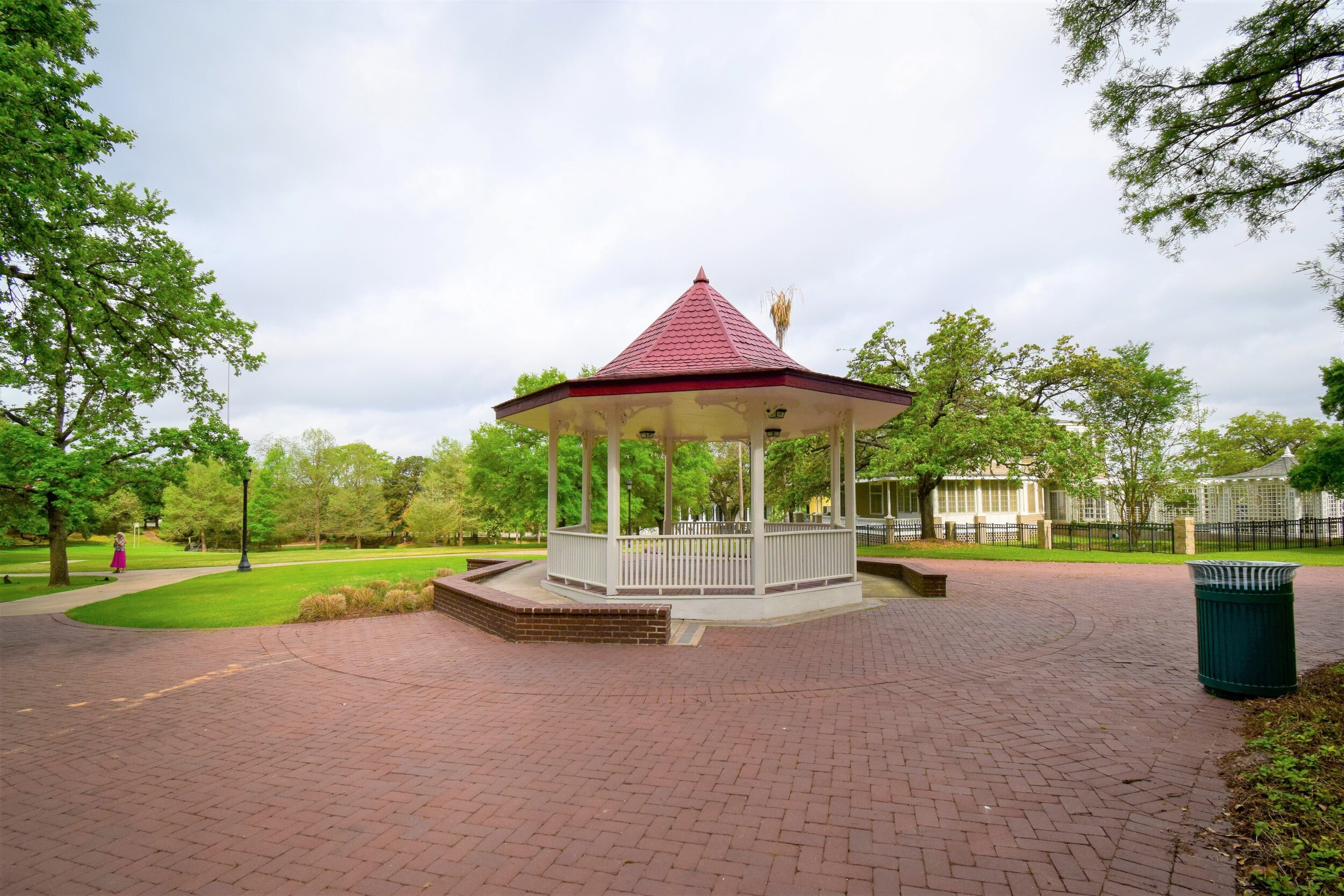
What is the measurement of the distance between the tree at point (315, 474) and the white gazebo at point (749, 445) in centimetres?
4315

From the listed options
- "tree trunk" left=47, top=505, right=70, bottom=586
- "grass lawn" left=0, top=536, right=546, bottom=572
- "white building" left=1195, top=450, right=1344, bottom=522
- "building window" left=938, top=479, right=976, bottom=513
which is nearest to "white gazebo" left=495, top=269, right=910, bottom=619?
"tree trunk" left=47, top=505, right=70, bottom=586

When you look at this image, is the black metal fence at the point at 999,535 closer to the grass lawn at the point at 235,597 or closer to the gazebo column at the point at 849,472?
the gazebo column at the point at 849,472

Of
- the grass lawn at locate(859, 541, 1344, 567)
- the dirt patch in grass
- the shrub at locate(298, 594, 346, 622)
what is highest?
the dirt patch in grass

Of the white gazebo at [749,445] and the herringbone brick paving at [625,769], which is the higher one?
the white gazebo at [749,445]

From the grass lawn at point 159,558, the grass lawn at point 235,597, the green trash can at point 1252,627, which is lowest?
the grass lawn at point 159,558

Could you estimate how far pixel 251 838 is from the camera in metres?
3.62

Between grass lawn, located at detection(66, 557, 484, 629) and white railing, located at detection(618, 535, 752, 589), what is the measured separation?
6.36 meters

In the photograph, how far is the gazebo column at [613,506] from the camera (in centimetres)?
A: 995

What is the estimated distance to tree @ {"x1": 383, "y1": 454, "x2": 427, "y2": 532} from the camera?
60438 millimetres

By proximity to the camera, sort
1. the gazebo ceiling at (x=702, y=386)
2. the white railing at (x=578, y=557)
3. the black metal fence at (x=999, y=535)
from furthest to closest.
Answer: the black metal fence at (x=999, y=535), the white railing at (x=578, y=557), the gazebo ceiling at (x=702, y=386)

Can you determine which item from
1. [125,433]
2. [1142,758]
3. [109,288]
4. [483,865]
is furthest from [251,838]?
[125,433]

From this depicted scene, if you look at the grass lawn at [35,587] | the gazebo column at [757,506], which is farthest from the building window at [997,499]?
the grass lawn at [35,587]

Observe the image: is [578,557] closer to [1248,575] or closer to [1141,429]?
[1248,575]

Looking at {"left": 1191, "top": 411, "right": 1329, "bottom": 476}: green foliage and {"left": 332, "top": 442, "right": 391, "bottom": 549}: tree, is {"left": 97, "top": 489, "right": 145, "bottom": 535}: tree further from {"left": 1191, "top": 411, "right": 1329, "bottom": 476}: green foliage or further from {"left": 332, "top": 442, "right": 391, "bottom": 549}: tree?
{"left": 1191, "top": 411, "right": 1329, "bottom": 476}: green foliage
